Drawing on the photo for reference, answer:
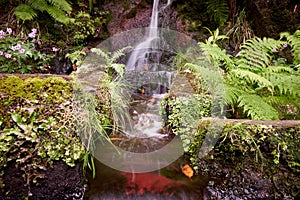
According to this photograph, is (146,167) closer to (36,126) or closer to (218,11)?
(36,126)

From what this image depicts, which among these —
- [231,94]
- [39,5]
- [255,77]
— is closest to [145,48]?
[39,5]

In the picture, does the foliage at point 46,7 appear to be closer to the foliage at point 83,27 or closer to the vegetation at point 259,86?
the foliage at point 83,27

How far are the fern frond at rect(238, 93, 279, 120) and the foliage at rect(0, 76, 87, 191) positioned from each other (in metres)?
1.59

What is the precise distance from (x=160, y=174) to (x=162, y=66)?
3.28m

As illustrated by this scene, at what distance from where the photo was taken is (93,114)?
2.07 meters

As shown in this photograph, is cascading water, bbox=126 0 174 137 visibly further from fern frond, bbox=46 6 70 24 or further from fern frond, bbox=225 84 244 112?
fern frond, bbox=46 6 70 24

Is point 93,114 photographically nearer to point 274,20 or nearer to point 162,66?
point 162,66

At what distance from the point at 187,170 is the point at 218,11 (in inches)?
165

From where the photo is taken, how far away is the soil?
1.56m

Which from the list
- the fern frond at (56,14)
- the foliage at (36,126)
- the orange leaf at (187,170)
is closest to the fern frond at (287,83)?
the orange leaf at (187,170)

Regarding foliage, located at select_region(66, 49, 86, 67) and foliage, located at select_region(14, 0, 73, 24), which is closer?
foliage, located at select_region(66, 49, 86, 67)

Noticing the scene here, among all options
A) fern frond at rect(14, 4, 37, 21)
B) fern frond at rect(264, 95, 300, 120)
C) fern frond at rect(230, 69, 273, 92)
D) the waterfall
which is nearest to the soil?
fern frond at rect(230, 69, 273, 92)

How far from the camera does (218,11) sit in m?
5.08

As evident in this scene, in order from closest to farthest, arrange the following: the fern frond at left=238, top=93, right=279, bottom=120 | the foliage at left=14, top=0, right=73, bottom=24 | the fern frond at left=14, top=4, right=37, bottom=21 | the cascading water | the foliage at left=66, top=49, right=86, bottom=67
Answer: the fern frond at left=238, top=93, right=279, bottom=120 < the cascading water < the foliage at left=66, top=49, right=86, bottom=67 < the fern frond at left=14, top=4, right=37, bottom=21 < the foliage at left=14, top=0, right=73, bottom=24
